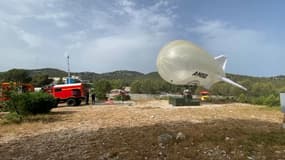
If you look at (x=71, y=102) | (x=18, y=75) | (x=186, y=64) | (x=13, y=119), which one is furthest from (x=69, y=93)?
(x=18, y=75)

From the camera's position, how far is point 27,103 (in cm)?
1470

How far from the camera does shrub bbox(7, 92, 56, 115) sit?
47.7ft

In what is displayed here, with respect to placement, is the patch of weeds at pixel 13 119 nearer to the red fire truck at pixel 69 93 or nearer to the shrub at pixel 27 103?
the shrub at pixel 27 103

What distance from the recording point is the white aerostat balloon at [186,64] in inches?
809

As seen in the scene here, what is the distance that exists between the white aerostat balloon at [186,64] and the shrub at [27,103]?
29.4ft

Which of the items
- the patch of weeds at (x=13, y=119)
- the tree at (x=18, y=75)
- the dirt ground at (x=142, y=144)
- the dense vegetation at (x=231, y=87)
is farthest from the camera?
the tree at (x=18, y=75)

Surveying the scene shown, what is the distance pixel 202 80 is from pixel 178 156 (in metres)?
16.2

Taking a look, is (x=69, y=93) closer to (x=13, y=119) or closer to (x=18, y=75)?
(x=13, y=119)

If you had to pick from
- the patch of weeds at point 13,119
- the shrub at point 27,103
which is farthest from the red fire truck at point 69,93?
the patch of weeds at point 13,119

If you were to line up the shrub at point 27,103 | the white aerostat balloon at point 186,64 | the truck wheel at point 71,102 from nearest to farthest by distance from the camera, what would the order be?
the shrub at point 27,103
the white aerostat balloon at point 186,64
the truck wheel at point 71,102

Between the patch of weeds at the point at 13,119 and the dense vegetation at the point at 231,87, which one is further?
the dense vegetation at the point at 231,87

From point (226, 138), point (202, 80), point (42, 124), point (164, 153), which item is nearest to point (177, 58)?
point (202, 80)

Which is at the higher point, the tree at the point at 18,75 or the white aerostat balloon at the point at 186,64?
the tree at the point at 18,75

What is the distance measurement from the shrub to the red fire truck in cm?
879
